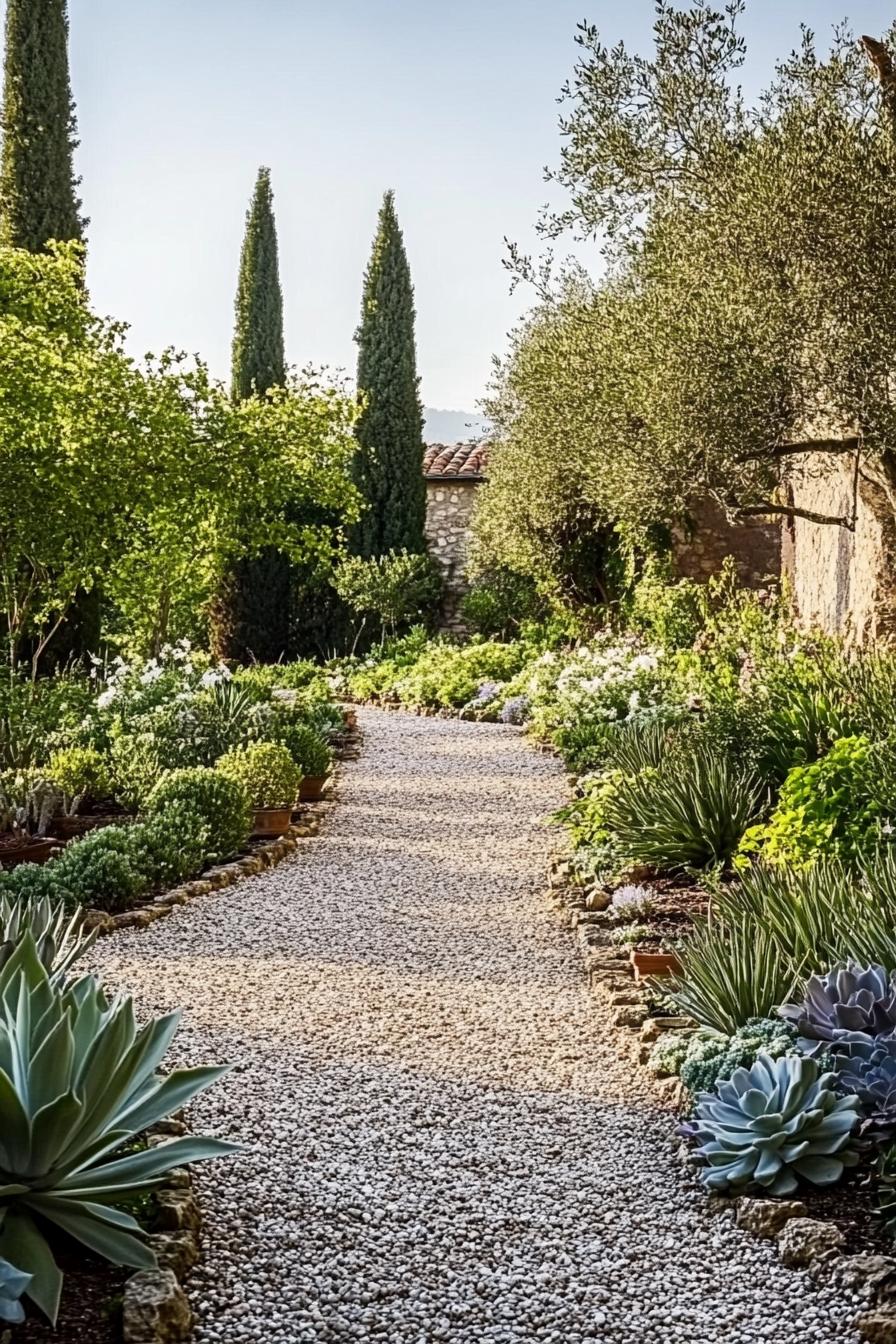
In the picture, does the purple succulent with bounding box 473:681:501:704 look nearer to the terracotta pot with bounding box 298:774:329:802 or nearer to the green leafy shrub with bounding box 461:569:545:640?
the green leafy shrub with bounding box 461:569:545:640

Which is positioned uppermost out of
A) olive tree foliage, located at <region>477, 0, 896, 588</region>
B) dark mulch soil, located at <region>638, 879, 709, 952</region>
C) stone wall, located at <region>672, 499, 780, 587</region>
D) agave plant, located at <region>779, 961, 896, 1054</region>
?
olive tree foliage, located at <region>477, 0, 896, 588</region>

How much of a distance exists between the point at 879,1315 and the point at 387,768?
919 centimetres

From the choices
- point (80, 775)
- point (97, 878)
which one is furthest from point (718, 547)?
point (97, 878)

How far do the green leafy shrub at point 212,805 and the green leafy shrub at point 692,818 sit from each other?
243cm

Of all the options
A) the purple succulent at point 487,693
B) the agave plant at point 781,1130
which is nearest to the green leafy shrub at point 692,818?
the agave plant at point 781,1130

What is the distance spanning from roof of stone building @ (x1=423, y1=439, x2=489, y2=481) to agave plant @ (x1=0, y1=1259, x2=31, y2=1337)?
1945 cm

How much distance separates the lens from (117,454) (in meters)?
10.9

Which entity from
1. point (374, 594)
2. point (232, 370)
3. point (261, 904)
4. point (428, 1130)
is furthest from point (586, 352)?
point (232, 370)

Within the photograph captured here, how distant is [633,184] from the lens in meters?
8.23

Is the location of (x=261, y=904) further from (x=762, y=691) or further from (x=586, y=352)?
(x=586, y=352)

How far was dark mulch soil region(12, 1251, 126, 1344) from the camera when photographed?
8.30 ft

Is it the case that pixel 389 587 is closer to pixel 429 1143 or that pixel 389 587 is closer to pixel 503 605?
pixel 503 605

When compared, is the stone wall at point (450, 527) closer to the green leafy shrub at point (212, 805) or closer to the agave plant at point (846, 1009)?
the green leafy shrub at point (212, 805)

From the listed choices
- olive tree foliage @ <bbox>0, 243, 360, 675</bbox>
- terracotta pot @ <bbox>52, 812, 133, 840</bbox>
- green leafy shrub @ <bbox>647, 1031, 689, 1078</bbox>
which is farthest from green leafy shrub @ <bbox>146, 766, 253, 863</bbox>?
green leafy shrub @ <bbox>647, 1031, 689, 1078</bbox>
